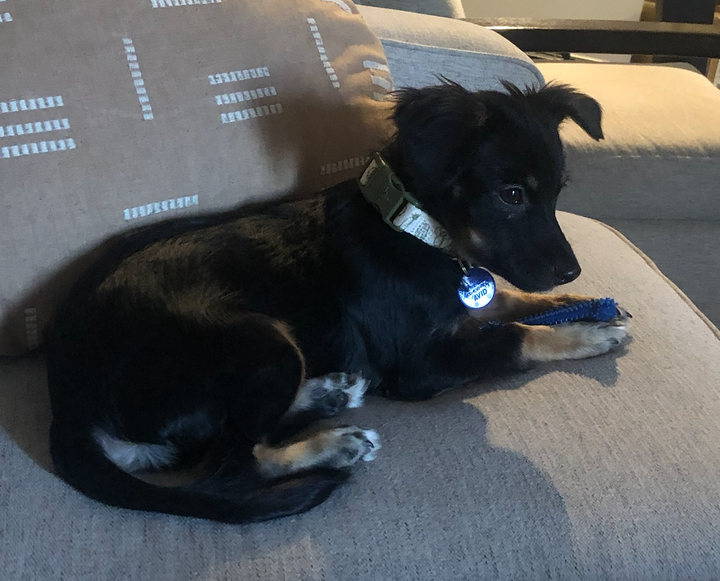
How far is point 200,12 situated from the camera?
1.44 metres

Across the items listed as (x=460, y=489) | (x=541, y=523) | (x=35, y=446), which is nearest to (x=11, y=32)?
(x=35, y=446)

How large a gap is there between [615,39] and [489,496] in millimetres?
2341

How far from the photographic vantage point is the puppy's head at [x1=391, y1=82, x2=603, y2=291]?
4.16ft

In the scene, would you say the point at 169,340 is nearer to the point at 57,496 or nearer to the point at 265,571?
the point at 57,496

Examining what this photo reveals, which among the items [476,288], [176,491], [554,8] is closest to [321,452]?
[176,491]

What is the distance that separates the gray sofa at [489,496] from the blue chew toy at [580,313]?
8 centimetres

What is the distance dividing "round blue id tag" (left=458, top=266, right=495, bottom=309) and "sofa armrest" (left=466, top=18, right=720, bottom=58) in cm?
162

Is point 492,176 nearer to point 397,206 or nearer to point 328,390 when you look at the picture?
point 397,206

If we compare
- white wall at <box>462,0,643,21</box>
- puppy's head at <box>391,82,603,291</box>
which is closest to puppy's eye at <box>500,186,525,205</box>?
puppy's head at <box>391,82,603,291</box>

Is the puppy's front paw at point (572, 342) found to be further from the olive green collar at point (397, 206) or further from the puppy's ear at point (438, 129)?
the puppy's ear at point (438, 129)

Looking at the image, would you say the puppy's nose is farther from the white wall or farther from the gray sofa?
the white wall

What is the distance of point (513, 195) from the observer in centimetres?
137

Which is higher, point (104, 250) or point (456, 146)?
point (456, 146)

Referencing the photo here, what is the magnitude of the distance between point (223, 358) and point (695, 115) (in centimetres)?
207
